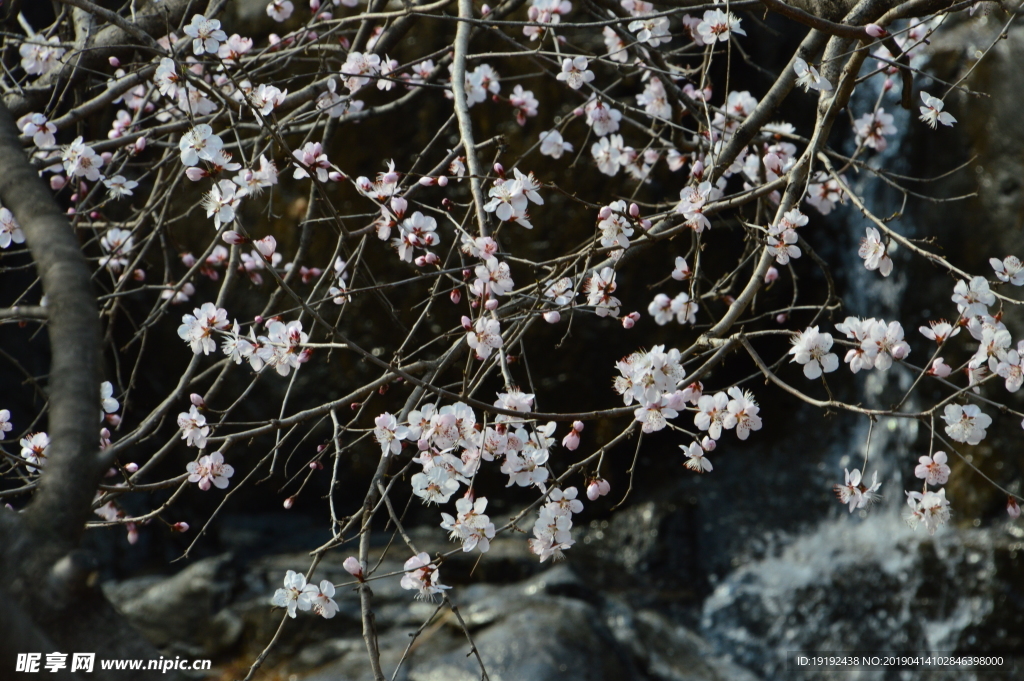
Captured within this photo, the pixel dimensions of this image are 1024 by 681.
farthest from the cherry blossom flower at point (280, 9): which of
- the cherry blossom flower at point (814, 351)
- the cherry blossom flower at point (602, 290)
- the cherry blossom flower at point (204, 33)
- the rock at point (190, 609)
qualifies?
the rock at point (190, 609)

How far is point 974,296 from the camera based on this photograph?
1.77 m

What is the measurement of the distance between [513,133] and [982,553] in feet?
12.5

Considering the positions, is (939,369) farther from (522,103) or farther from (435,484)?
(522,103)

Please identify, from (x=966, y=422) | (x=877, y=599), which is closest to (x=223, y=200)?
(x=966, y=422)

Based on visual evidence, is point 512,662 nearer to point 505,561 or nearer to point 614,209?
point 505,561

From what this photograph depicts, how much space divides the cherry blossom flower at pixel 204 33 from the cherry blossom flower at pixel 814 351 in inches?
69.3

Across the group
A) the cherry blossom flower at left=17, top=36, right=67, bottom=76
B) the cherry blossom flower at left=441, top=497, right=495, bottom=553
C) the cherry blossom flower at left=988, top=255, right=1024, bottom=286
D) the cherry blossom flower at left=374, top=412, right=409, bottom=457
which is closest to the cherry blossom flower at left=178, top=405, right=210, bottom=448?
the cherry blossom flower at left=374, top=412, right=409, bottom=457

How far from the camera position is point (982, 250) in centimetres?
542

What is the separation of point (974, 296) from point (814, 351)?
1.30 feet

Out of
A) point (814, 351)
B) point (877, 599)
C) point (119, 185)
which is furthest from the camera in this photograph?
point (877, 599)

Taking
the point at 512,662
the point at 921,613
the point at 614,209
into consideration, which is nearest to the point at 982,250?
the point at 921,613

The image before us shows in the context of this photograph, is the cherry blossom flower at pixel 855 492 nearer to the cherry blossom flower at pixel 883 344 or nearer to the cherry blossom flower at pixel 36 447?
the cherry blossom flower at pixel 883 344

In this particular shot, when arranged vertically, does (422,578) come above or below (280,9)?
below

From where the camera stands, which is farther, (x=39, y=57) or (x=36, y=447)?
(x=39, y=57)
